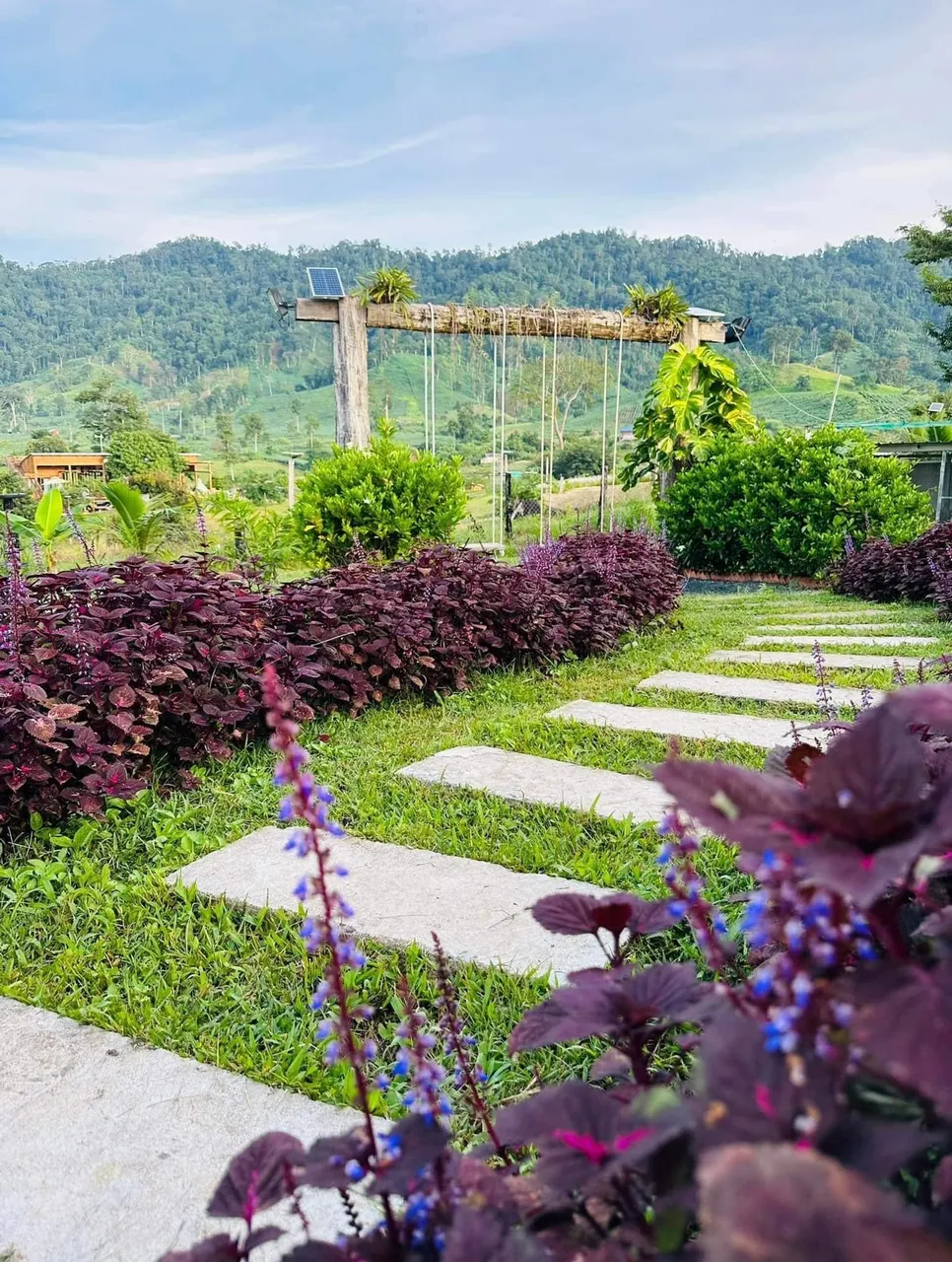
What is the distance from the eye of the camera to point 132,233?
259 ft

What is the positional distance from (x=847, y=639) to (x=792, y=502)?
Answer: 4068mm

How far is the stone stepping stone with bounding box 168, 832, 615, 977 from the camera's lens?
1673mm

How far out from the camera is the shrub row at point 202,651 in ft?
7.69

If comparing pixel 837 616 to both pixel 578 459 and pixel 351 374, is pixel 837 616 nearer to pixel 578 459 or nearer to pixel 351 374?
pixel 351 374

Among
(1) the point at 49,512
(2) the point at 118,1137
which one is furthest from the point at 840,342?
(2) the point at 118,1137

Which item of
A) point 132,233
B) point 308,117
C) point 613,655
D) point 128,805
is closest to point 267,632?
point 128,805

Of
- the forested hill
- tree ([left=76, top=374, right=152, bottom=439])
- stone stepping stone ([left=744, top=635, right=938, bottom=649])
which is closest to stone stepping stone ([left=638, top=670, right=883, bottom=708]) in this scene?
stone stepping stone ([left=744, top=635, right=938, bottom=649])

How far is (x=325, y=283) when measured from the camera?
764 centimetres

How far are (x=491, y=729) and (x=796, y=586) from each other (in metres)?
6.59

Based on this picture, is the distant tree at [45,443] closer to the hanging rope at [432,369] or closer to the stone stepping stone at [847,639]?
the hanging rope at [432,369]

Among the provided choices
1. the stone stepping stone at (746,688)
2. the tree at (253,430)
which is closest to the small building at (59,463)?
the tree at (253,430)

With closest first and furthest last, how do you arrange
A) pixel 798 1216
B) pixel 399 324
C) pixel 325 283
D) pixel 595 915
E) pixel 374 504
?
pixel 798 1216 < pixel 595 915 < pixel 374 504 < pixel 325 283 < pixel 399 324

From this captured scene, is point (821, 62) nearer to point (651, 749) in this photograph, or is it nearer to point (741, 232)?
point (651, 749)

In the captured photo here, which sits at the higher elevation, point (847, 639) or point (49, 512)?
point (49, 512)
